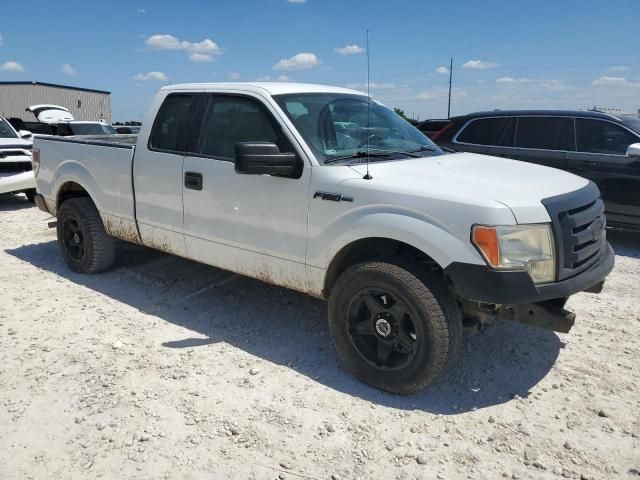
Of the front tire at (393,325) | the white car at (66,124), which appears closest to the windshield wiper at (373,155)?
the front tire at (393,325)

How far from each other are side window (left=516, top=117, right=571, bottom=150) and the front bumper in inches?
180

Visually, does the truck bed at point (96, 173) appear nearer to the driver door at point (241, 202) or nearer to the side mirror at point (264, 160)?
the driver door at point (241, 202)

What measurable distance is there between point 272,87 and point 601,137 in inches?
188

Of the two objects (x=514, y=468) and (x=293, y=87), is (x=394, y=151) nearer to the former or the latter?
(x=293, y=87)

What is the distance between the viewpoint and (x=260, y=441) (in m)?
2.88

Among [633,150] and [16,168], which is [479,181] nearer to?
[633,150]

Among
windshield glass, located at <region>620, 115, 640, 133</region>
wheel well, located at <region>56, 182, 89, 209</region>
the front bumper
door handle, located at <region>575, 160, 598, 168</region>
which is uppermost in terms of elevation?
windshield glass, located at <region>620, 115, 640, 133</region>

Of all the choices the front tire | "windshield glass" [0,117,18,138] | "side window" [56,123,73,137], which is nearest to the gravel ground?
the front tire

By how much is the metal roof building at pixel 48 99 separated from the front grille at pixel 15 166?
29.9 meters

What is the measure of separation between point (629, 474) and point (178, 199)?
138 inches

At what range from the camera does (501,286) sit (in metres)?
2.83

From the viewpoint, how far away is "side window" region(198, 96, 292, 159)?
387 centimetres

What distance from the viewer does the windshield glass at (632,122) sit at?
6.63 meters

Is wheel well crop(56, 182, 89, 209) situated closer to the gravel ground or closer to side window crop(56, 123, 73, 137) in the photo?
the gravel ground
